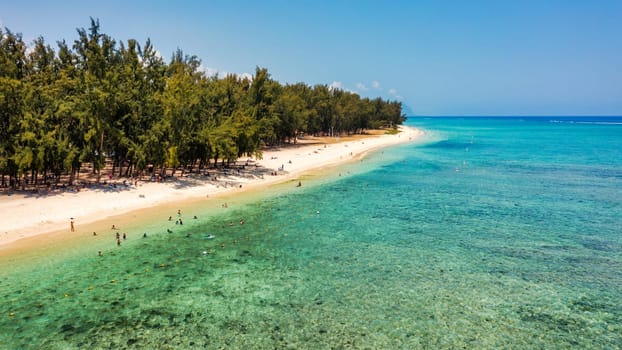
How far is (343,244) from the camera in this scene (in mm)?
31719

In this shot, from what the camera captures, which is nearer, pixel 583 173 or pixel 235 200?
pixel 235 200

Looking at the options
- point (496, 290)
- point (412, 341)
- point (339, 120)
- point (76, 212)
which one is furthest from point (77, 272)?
point (339, 120)

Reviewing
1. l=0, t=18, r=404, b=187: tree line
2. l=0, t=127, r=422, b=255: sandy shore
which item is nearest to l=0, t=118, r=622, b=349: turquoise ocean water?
l=0, t=127, r=422, b=255: sandy shore

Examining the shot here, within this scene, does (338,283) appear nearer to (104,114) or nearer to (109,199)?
(109,199)

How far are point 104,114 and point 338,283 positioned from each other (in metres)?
35.2

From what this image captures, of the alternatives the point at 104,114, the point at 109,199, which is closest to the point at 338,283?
the point at 109,199

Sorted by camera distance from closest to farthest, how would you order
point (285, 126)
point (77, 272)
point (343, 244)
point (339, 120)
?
point (77, 272)
point (343, 244)
point (285, 126)
point (339, 120)

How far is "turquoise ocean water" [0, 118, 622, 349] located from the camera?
1878 cm

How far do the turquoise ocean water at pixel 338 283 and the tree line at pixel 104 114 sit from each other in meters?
13.1

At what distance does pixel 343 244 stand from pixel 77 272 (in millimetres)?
19368

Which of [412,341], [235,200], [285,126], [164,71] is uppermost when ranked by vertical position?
[164,71]

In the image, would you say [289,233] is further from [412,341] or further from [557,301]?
[557,301]

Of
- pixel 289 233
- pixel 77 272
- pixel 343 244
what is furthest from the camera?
pixel 289 233

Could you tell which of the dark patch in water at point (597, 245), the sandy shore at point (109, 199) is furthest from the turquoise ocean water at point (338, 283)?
the sandy shore at point (109, 199)
